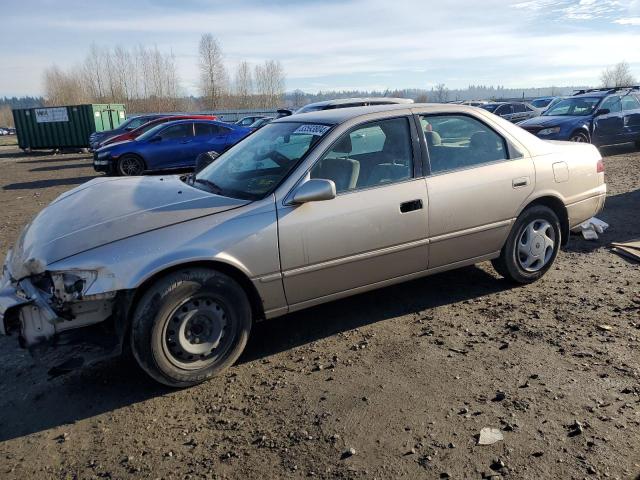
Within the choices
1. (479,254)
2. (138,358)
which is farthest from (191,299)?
(479,254)

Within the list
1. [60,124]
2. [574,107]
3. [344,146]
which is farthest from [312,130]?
[60,124]

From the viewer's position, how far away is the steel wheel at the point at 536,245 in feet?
14.8

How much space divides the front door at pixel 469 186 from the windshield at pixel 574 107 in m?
10.6

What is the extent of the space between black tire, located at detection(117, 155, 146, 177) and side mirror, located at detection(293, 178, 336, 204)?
10.7 m

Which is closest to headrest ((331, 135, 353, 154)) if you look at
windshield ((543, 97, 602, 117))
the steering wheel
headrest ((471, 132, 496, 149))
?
the steering wheel

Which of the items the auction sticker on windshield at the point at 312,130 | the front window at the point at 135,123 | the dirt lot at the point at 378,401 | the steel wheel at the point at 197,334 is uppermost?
the front window at the point at 135,123

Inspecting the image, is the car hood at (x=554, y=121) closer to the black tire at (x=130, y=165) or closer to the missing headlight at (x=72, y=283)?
the black tire at (x=130, y=165)

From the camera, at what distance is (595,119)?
1284 centimetres

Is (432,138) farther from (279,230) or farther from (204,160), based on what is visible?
(204,160)

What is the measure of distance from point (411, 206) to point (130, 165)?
35.9 feet

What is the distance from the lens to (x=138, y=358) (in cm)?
300

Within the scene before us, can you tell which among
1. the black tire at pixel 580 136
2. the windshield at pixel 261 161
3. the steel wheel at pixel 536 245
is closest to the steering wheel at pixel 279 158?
the windshield at pixel 261 161

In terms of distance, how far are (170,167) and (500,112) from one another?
1493 cm

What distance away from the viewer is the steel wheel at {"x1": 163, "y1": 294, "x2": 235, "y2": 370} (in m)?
3.09
